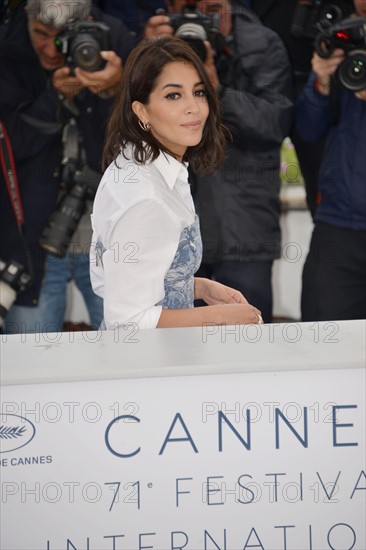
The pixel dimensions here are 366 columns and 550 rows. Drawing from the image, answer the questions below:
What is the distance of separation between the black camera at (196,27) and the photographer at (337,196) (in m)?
0.32

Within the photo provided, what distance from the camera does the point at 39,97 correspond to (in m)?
2.92

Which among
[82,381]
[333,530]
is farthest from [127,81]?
[333,530]

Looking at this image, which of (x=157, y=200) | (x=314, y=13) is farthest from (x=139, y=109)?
(x=314, y=13)

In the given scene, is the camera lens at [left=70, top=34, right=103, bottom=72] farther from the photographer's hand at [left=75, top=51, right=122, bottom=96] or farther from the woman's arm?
the woman's arm

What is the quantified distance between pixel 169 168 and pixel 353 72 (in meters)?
1.09

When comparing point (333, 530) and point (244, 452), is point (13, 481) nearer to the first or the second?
point (244, 452)

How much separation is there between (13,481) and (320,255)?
5.63 ft

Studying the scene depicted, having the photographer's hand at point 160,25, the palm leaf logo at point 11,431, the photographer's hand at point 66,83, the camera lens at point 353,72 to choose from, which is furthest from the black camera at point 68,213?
the palm leaf logo at point 11,431

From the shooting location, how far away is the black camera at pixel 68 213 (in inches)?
114

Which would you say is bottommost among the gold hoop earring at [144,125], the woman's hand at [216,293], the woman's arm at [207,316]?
the woman's hand at [216,293]

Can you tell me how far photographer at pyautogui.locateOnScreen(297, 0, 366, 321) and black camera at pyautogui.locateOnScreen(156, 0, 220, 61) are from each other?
32 centimetres

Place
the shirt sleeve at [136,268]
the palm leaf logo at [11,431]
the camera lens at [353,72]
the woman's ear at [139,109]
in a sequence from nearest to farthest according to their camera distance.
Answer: the palm leaf logo at [11,431] < the shirt sleeve at [136,268] < the woman's ear at [139,109] < the camera lens at [353,72]

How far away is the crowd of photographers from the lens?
2850 mm

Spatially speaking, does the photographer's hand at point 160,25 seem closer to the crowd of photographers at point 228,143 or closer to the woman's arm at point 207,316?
the crowd of photographers at point 228,143
